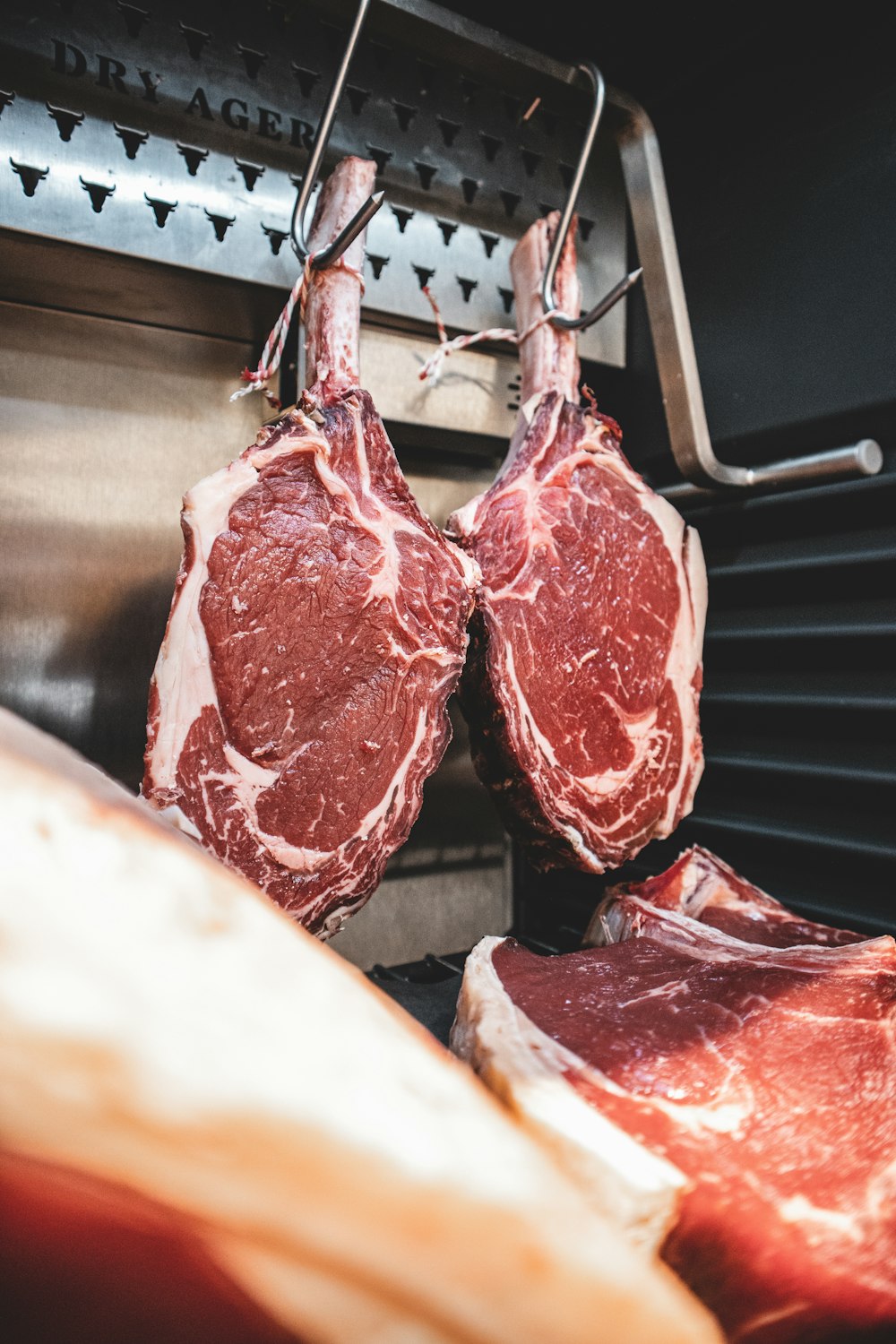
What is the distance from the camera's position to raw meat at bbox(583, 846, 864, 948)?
5.19ft

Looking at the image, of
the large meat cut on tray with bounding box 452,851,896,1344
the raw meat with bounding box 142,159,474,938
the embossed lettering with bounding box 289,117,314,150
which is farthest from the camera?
the embossed lettering with bounding box 289,117,314,150

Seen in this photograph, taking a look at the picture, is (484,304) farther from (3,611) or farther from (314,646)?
(3,611)

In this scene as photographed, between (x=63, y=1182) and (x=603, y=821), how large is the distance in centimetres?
131

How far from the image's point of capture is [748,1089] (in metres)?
1.01

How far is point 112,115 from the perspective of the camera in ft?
5.36

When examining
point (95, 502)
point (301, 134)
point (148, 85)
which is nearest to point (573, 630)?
point (95, 502)

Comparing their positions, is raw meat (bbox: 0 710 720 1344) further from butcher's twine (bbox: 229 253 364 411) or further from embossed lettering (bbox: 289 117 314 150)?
embossed lettering (bbox: 289 117 314 150)

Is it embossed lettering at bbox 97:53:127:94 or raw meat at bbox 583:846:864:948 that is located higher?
embossed lettering at bbox 97:53:127:94

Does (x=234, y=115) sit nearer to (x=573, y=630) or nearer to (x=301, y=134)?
(x=301, y=134)

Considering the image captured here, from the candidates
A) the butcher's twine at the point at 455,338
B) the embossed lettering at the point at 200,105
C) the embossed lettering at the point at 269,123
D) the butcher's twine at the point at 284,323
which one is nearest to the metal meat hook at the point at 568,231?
the butcher's twine at the point at 455,338

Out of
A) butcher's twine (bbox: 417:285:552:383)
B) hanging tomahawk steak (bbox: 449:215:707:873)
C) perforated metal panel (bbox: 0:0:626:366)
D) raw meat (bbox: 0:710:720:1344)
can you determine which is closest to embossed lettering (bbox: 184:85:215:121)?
perforated metal panel (bbox: 0:0:626:366)

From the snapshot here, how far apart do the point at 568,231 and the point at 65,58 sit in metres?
0.97

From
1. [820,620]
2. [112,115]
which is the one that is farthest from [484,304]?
[820,620]

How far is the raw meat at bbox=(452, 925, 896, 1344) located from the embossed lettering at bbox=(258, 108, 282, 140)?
152 cm
